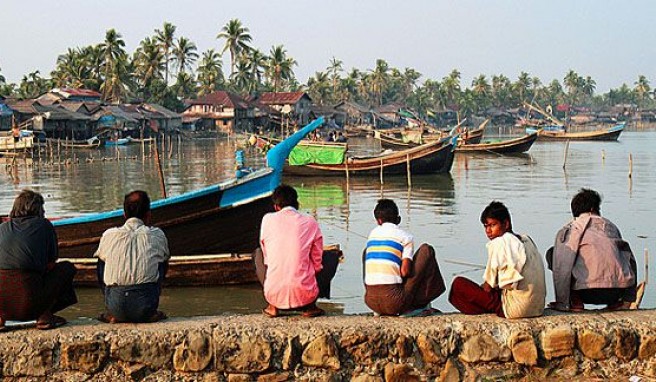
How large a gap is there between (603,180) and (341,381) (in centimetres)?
2273

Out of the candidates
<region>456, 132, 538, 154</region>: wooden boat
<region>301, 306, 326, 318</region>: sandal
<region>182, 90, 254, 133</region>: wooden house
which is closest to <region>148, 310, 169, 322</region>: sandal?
<region>301, 306, 326, 318</region>: sandal

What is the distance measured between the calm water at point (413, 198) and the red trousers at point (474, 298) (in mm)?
4198

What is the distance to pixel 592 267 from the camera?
15.7 feet

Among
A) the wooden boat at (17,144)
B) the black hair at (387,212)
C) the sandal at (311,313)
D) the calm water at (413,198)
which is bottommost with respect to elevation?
the calm water at (413,198)

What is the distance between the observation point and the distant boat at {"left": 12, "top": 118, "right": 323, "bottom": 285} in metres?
8.84

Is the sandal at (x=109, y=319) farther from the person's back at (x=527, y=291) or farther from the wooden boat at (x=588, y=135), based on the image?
the wooden boat at (x=588, y=135)

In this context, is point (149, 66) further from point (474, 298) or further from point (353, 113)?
point (474, 298)

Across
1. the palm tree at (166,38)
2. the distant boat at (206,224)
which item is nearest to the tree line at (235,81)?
the palm tree at (166,38)

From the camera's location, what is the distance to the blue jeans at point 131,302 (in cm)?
452

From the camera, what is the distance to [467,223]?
15828 mm

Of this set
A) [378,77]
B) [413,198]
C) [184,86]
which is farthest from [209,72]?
[413,198]

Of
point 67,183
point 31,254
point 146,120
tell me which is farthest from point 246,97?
point 31,254

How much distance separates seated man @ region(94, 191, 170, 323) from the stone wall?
203 mm

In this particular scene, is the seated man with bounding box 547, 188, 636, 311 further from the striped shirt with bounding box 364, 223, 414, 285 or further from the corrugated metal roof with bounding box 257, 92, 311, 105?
the corrugated metal roof with bounding box 257, 92, 311, 105
